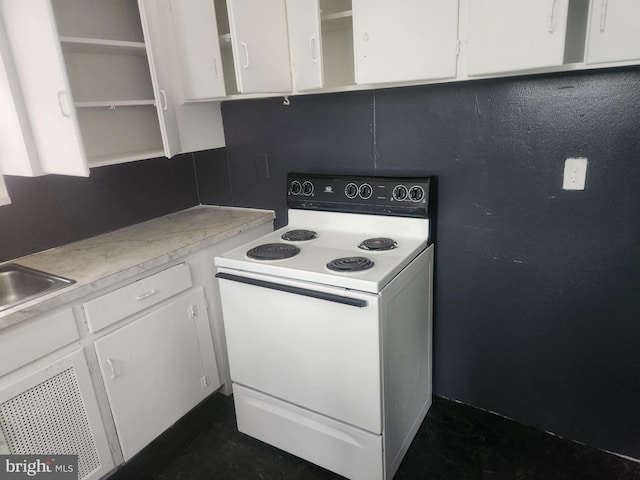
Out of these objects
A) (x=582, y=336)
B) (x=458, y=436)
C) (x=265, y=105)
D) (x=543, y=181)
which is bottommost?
(x=458, y=436)

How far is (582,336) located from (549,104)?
3.08ft

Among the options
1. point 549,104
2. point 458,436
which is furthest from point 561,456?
point 549,104

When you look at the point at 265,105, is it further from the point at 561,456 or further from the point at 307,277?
the point at 561,456

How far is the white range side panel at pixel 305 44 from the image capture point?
1791 millimetres

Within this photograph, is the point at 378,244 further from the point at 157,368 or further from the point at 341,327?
the point at 157,368

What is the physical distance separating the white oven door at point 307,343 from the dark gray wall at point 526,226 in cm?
68

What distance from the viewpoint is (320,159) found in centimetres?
223

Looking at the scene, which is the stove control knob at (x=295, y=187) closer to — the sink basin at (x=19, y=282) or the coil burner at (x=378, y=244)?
the coil burner at (x=378, y=244)

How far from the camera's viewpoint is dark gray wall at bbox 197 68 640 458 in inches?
62.8

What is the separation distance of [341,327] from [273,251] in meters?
0.48

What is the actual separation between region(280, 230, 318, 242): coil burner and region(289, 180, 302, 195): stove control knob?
22cm

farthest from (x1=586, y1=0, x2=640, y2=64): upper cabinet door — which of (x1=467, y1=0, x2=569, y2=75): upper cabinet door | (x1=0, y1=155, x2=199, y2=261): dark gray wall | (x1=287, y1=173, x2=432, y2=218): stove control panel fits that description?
(x1=0, y1=155, x2=199, y2=261): dark gray wall

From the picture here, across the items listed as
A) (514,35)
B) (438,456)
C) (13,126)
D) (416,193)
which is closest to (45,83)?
(13,126)

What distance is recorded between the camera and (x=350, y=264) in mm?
1653
